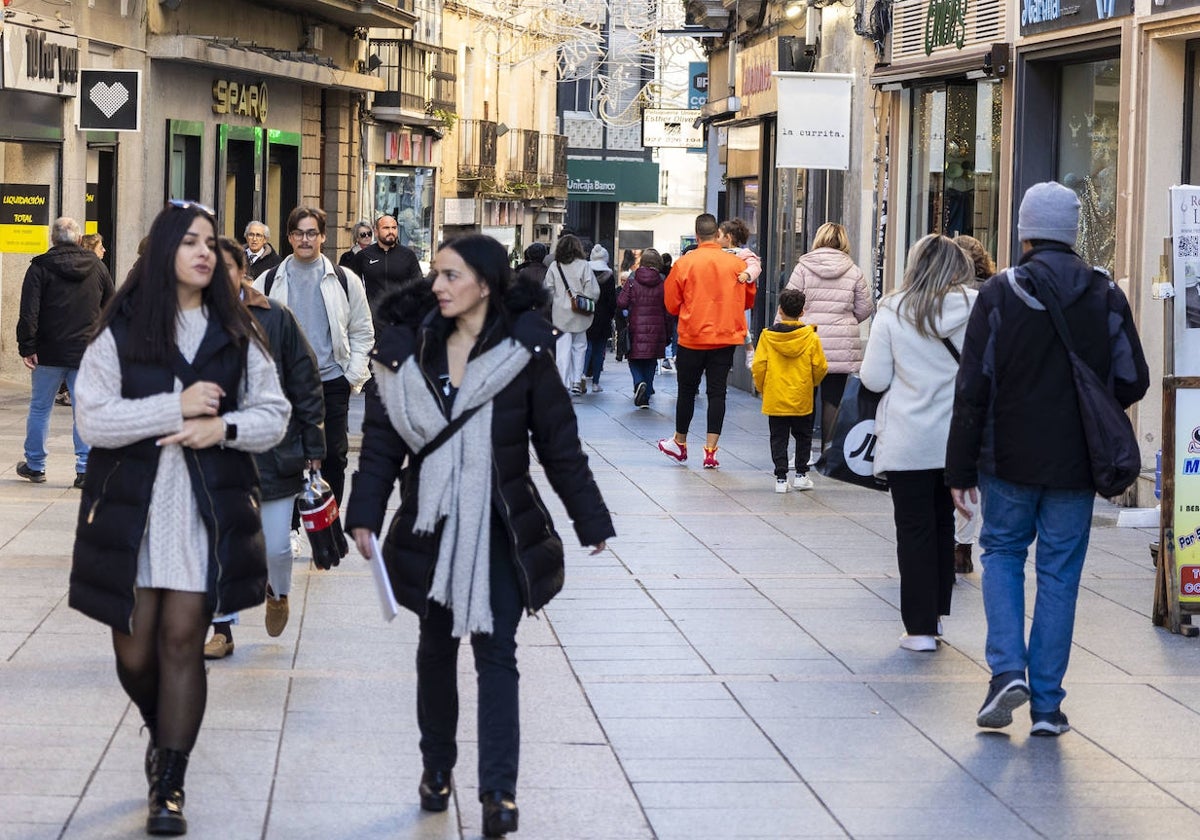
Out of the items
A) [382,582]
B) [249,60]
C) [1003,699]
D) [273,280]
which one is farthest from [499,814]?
[249,60]

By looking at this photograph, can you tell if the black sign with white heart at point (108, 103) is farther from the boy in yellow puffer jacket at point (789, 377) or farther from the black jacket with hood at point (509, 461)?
the black jacket with hood at point (509, 461)

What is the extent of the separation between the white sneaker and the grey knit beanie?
1.99 metres

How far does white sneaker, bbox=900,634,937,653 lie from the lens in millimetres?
8469

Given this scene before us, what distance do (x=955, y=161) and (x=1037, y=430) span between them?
10970 millimetres

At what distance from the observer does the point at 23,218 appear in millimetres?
18250

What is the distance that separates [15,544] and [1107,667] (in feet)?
18.8

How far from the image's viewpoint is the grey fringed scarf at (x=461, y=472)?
18.7ft

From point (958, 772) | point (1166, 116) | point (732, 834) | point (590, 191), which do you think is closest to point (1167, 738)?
point (958, 772)

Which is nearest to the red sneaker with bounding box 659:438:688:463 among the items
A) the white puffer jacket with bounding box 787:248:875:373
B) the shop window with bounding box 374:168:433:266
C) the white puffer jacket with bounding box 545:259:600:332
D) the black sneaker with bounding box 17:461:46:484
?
the white puffer jacket with bounding box 787:248:875:373

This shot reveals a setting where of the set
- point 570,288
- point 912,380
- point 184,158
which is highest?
point 184,158

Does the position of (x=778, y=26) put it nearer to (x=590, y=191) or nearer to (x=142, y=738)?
(x=142, y=738)

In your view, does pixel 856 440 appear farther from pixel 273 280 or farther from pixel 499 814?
pixel 499 814

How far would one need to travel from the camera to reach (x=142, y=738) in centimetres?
662

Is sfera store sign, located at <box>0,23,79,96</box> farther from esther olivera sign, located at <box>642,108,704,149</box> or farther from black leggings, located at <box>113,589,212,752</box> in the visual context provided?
esther olivera sign, located at <box>642,108,704,149</box>
